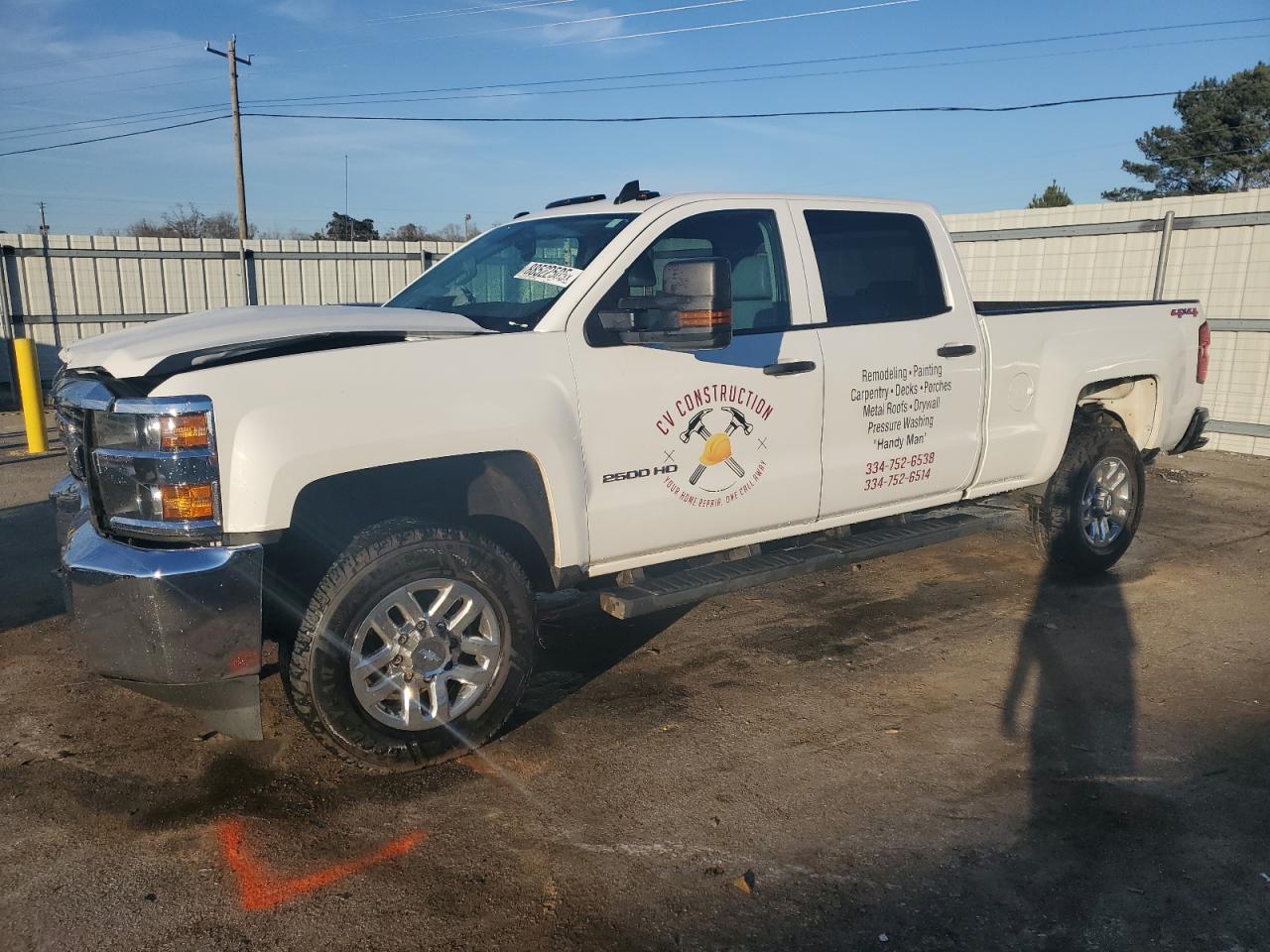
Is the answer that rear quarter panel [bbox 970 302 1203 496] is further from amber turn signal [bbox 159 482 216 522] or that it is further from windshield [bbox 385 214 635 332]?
amber turn signal [bbox 159 482 216 522]

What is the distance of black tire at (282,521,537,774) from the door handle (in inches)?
56.3

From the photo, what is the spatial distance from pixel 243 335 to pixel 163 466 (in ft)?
1.93

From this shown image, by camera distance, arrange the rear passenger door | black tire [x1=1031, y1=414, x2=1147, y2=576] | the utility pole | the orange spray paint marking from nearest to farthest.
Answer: the orange spray paint marking, the rear passenger door, black tire [x1=1031, y1=414, x2=1147, y2=576], the utility pole

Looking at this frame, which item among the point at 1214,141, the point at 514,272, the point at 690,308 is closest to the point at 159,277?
the point at 514,272

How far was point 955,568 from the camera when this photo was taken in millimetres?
6520

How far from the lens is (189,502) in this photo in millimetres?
3213

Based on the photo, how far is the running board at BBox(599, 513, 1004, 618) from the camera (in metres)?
4.10

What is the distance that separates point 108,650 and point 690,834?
2029 mm

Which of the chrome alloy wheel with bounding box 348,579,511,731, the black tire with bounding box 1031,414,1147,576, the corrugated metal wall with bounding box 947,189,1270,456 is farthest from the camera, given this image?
the corrugated metal wall with bounding box 947,189,1270,456

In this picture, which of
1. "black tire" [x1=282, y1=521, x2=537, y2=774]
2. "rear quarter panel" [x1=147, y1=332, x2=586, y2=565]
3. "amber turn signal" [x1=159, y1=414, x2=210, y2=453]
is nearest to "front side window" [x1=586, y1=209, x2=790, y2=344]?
"rear quarter panel" [x1=147, y1=332, x2=586, y2=565]

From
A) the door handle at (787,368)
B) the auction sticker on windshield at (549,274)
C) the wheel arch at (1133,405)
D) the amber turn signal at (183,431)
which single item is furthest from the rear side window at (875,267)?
the amber turn signal at (183,431)

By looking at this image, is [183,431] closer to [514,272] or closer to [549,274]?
[549,274]

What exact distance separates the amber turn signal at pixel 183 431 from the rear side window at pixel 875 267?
2.84 metres

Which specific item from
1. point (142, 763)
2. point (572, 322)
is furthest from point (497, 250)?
point (142, 763)
